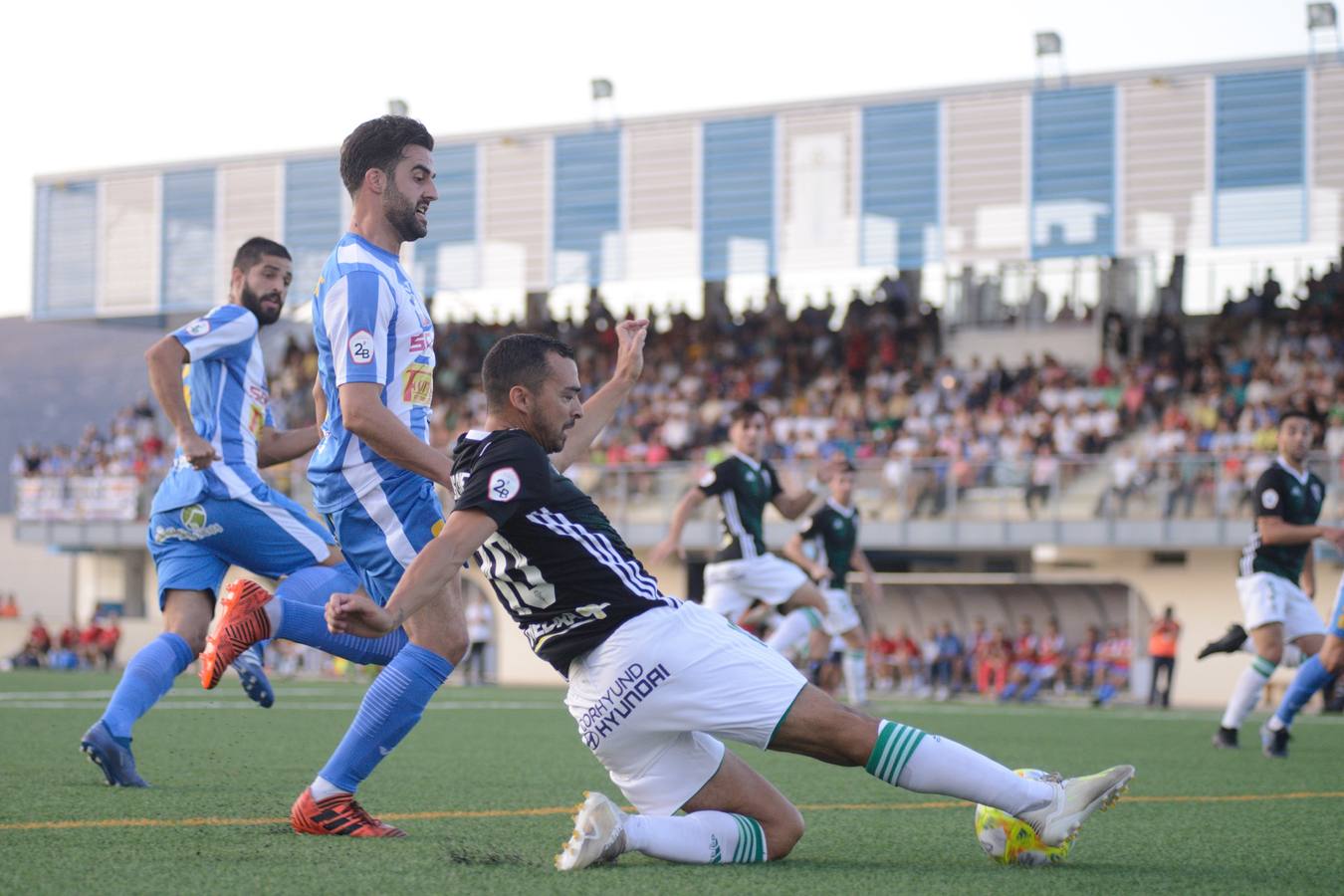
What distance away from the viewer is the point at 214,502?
674cm

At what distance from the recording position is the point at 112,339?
162 ft

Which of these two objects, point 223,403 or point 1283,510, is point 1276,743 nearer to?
point 1283,510

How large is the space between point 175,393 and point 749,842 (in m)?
3.30

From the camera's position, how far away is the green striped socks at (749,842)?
15.5 feet

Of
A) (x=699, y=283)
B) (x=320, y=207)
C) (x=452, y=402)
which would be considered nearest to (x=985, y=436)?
(x=699, y=283)

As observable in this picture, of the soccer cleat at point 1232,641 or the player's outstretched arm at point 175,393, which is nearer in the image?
the player's outstretched arm at point 175,393

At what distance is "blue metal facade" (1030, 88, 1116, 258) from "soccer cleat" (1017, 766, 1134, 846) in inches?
948

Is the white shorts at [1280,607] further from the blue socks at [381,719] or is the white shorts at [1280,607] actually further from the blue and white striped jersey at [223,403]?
the blue socks at [381,719]

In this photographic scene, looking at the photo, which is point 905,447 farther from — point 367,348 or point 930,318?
point 367,348

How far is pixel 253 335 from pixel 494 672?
24709 mm

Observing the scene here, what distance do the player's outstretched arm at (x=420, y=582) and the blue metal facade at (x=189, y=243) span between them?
32.3m

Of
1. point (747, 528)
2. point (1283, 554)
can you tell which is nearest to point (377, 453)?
point (1283, 554)

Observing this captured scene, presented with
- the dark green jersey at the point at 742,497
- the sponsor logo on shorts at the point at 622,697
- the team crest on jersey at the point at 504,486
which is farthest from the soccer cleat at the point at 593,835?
the dark green jersey at the point at 742,497

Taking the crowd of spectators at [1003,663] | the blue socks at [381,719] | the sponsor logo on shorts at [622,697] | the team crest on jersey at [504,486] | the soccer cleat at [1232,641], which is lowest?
the crowd of spectators at [1003,663]
